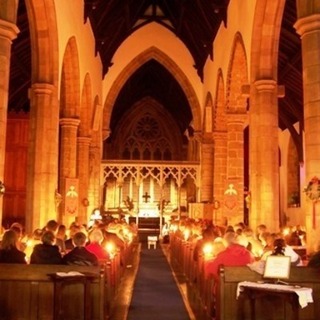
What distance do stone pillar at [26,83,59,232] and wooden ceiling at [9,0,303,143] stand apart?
11.9 feet

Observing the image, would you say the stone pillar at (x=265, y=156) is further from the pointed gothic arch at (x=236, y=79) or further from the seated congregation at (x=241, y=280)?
the pointed gothic arch at (x=236, y=79)

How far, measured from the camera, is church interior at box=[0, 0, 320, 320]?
8875mm

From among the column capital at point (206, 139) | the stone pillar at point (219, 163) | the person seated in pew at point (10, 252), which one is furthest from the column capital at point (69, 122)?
the person seated in pew at point (10, 252)

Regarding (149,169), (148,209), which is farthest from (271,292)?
(148,209)

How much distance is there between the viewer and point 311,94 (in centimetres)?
793

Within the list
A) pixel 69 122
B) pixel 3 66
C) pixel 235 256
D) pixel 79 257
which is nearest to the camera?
pixel 79 257

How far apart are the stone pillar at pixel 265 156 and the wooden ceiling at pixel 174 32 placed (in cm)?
378

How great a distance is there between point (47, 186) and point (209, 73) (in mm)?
10304

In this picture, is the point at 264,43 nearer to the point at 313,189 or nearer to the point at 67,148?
the point at 313,189

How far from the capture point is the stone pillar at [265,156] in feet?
37.1

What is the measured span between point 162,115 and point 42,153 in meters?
19.3

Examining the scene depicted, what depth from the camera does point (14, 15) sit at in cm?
811

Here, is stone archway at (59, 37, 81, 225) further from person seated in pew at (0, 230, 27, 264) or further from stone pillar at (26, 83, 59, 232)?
person seated in pew at (0, 230, 27, 264)

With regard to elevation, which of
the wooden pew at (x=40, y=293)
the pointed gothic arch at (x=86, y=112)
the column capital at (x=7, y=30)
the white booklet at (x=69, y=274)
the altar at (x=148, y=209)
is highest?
the pointed gothic arch at (x=86, y=112)
